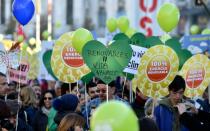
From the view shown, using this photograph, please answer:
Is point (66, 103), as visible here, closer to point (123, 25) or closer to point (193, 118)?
point (193, 118)

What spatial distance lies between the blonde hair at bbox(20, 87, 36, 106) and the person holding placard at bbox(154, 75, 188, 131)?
1.99 metres

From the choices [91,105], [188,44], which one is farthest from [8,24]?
[91,105]

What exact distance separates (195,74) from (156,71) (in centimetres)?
130

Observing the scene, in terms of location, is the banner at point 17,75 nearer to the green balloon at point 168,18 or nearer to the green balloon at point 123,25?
the green balloon at point 168,18

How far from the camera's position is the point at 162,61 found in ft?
26.3

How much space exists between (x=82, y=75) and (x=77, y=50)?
288mm

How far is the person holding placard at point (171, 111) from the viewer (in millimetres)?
7121

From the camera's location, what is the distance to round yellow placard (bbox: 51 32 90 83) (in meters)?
9.01

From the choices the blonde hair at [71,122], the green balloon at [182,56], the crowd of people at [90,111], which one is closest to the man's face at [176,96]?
the crowd of people at [90,111]

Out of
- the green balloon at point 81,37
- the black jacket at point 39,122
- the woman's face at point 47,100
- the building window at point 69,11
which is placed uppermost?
the green balloon at point 81,37

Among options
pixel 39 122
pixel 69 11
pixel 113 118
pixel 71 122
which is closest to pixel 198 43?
pixel 39 122

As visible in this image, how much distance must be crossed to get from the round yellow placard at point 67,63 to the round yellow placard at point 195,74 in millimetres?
1098

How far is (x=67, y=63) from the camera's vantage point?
919 cm

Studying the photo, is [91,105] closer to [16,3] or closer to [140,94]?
[140,94]
